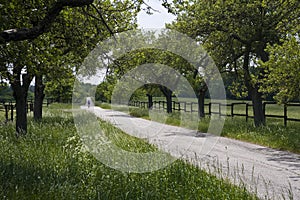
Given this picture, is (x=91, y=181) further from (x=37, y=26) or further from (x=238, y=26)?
(x=238, y=26)

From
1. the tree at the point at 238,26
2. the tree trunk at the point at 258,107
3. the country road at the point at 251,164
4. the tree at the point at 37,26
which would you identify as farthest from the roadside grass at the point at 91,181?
the tree trunk at the point at 258,107

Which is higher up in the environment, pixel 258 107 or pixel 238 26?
pixel 238 26

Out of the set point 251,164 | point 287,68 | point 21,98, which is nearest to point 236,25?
point 287,68

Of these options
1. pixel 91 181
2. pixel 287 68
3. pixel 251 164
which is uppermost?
pixel 287 68

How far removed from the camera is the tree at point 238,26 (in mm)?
15703

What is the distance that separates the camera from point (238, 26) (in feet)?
54.2

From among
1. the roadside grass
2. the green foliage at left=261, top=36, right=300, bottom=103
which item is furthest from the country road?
the green foliage at left=261, top=36, right=300, bottom=103

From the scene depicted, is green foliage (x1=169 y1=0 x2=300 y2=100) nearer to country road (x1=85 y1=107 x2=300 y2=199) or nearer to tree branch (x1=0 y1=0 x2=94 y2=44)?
country road (x1=85 y1=107 x2=300 y2=199)

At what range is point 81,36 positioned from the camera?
10.1 m

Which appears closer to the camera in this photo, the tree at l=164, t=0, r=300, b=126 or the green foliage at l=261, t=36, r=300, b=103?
the green foliage at l=261, t=36, r=300, b=103

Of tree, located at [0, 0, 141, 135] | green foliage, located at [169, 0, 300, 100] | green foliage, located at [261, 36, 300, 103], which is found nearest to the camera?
tree, located at [0, 0, 141, 135]

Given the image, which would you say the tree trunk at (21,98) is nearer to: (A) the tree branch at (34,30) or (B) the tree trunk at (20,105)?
(B) the tree trunk at (20,105)

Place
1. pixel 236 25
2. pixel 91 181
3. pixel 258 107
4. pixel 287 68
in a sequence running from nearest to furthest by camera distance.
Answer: pixel 91 181 → pixel 287 68 → pixel 236 25 → pixel 258 107

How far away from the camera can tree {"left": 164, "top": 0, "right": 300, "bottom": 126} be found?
15703 mm
